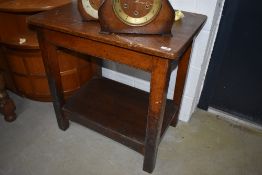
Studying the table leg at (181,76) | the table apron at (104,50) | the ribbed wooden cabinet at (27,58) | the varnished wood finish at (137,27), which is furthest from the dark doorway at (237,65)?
the ribbed wooden cabinet at (27,58)

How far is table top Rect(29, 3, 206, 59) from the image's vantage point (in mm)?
761

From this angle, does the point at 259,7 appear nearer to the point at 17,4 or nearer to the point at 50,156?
the point at 17,4

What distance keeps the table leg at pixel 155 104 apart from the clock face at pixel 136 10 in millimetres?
160

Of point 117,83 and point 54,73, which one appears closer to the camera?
point 54,73

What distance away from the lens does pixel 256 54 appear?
123 centimetres

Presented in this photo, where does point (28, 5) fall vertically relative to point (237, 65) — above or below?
above

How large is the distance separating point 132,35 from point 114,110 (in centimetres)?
54

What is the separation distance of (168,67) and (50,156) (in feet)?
2.76

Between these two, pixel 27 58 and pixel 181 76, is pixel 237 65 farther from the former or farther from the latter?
pixel 27 58

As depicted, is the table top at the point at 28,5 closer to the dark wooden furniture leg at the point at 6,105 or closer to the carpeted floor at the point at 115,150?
the dark wooden furniture leg at the point at 6,105

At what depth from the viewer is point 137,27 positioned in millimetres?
835

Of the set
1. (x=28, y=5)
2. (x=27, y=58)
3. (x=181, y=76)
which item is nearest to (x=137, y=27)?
(x=181, y=76)

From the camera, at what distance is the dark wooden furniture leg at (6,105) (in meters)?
1.35

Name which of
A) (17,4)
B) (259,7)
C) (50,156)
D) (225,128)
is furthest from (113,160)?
(259,7)
